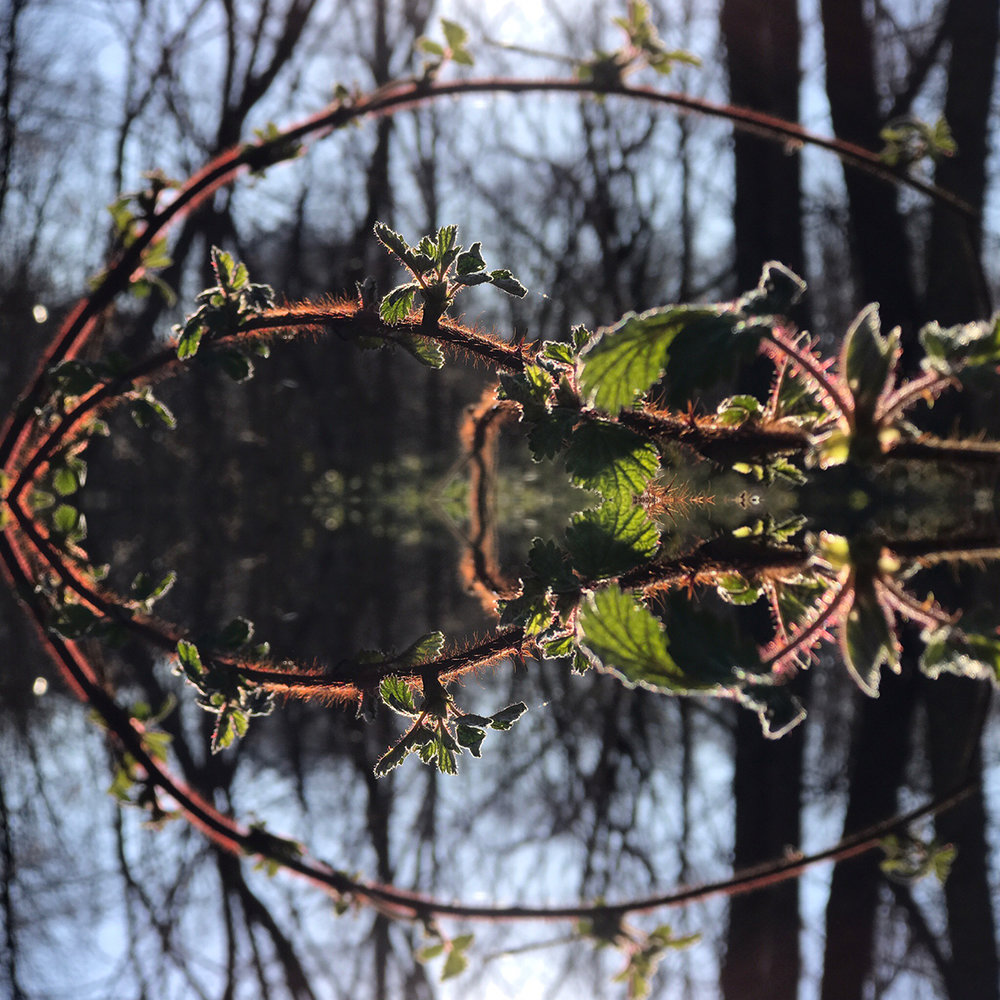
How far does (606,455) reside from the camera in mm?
547

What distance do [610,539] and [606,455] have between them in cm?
11

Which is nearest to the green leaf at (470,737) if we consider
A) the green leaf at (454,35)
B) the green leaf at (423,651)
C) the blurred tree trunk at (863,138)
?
the green leaf at (423,651)

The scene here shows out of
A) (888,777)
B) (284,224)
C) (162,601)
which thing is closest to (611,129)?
(284,224)

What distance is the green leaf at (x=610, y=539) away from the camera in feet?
2.00

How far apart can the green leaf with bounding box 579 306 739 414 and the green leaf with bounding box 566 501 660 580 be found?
0.13 metres

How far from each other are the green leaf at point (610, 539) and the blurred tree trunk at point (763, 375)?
0.68ft

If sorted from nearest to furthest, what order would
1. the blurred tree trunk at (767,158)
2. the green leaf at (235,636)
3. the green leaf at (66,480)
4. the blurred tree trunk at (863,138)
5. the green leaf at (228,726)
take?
the green leaf at (228,726) → the green leaf at (235,636) → the green leaf at (66,480) → the blurred tree trunk at (863,138) → the blurred tree trunk at (767,158)

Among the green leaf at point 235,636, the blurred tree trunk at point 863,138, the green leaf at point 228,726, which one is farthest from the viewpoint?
the blurred tree trunk at point 863,138

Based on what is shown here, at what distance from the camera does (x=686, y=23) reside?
5.18 feet

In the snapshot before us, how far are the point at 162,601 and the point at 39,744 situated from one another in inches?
8.1

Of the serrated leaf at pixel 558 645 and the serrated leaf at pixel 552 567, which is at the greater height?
the serrated leaf at pixel 552 567

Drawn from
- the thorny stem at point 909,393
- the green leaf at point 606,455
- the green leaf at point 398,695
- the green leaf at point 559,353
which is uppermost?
the green leaf at point 559,353

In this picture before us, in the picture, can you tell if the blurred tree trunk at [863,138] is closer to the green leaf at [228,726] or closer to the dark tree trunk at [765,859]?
the dark tree trunk at [765,859]

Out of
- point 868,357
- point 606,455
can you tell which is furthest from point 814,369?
point 606,455
